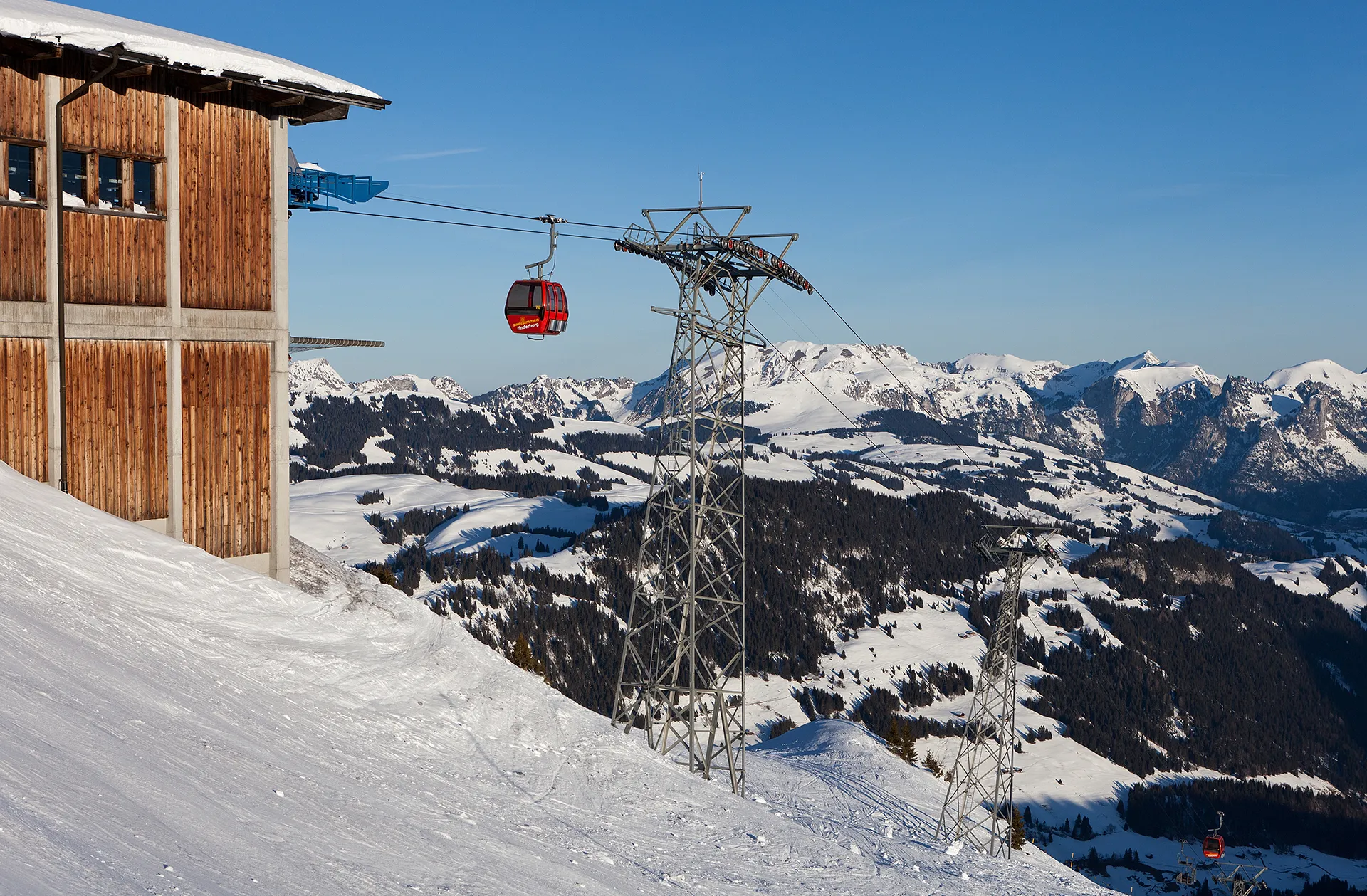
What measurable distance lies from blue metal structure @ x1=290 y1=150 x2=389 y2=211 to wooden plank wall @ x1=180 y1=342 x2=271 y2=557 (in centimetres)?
557

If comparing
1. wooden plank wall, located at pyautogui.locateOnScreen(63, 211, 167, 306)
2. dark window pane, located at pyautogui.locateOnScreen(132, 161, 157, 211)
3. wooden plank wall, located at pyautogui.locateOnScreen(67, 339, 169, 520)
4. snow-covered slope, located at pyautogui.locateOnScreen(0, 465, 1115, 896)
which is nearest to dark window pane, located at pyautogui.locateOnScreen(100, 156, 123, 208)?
dark window pane, located at pyautogui.locateOnScreen(132, 161, 157, 211)

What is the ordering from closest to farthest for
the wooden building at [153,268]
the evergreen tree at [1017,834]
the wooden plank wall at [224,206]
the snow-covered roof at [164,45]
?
1. the snow-covered roof at [164,45]
2. the wooden building at [153,268]
3. the wooden plank wall at [224,206]
4. the evergreen tree at [1017,834]

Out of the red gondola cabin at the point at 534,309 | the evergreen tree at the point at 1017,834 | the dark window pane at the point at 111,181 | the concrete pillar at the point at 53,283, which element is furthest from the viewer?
the evergreen tree at the point at 1017,834

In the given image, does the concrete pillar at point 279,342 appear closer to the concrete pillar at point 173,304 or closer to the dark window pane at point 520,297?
the concrete pillar at point 173,304

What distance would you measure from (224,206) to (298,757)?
13.1 metres

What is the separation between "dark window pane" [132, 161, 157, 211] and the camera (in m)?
21.5

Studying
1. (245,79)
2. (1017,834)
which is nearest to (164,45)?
(245,79)

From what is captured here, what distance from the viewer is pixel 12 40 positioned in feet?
63.3

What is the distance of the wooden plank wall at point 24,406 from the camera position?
19.8 meters

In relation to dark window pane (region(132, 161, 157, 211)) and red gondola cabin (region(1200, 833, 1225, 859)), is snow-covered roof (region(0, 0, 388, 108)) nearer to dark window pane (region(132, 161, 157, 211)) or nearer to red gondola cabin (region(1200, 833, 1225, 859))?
dark window pane (region(132, 161, 157, 211))

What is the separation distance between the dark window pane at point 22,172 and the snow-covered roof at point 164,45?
2274mm

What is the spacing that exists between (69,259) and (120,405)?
305 centimetres

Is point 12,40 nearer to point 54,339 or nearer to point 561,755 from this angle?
point 54,339

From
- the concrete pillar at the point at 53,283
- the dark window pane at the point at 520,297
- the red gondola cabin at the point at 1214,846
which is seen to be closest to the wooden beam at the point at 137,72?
the concrete pillar at the point at 53,283
